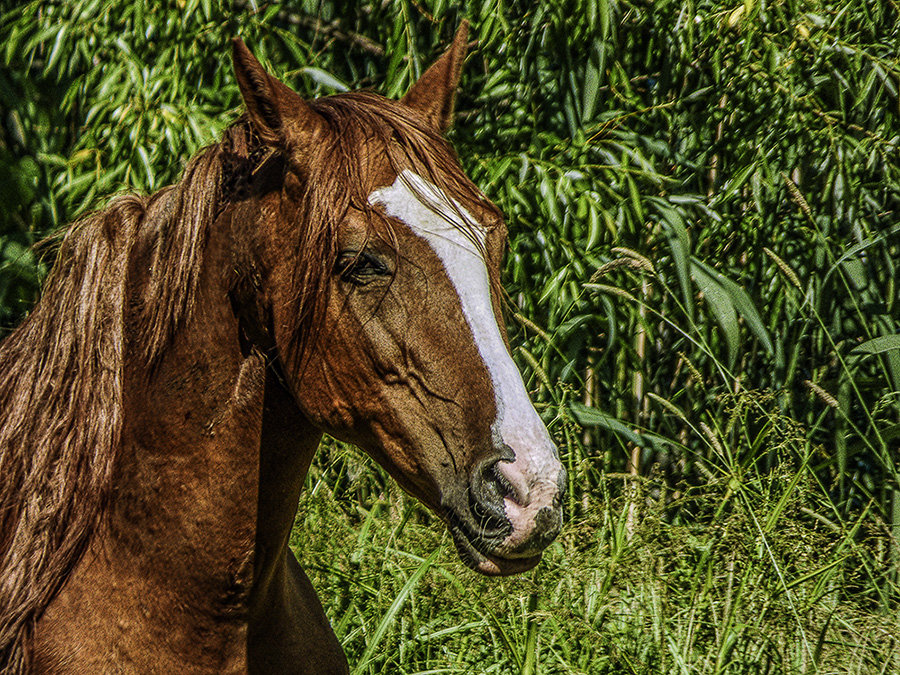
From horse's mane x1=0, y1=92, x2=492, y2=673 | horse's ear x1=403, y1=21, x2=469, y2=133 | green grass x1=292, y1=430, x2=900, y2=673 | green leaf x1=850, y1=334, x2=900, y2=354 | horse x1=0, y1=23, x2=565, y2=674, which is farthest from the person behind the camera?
green leaf x1=850, y1=334, x2=900, y2=354

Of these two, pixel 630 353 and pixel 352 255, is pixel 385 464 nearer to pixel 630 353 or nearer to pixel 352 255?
pixel 352 255

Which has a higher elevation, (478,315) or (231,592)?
(478,315)

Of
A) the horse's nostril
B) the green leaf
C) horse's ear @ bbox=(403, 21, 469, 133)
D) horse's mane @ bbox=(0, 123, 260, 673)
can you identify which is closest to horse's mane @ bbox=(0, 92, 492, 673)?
horse's mane @ bbox=(0, 123, 260, 673)

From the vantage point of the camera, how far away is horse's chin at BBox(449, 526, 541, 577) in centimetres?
126

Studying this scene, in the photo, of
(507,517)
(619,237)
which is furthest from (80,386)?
(619,237)

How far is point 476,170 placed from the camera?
323cm

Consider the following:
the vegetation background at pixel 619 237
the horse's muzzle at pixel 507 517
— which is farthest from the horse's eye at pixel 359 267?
the vegetation background at pixel 619 237

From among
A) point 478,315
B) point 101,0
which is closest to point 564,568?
point 478,315

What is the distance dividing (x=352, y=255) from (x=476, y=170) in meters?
1.94

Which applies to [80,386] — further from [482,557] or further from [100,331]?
[482,557]

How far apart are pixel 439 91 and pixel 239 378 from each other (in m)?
0.64

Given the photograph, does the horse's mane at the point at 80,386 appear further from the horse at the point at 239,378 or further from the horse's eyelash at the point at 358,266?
the horse's eyelash at the point at 358,266

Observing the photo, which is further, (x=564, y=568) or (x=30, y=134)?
(x=30, y=134)

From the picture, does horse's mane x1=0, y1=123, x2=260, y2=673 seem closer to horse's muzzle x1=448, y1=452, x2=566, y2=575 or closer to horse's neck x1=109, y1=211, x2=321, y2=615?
horse's neck x1=109, y1=211, x2=321, y2=615
